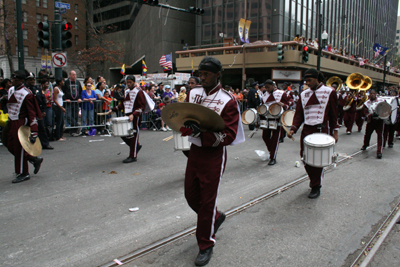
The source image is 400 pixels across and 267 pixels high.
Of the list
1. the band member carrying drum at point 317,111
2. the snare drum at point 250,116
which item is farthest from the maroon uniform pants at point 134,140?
the band member carrying drum at point 317,111

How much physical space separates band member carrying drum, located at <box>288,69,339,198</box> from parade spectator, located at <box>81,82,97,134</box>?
836 cm

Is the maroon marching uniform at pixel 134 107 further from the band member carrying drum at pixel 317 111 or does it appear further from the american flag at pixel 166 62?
the american flag at pixel 166 62

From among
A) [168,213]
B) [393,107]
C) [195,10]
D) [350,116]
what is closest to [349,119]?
[350,116]

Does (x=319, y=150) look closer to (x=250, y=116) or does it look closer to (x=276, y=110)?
(x=276, y=110)

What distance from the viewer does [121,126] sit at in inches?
293

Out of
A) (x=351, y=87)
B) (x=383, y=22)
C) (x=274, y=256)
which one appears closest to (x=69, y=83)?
(x=274, y=256)

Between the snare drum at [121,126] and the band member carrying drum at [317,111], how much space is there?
371cm

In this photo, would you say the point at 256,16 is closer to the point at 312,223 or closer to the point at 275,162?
the point at 275,162

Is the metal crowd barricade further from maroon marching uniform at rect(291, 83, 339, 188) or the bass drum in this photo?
the bass drum

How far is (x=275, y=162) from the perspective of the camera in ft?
25.9

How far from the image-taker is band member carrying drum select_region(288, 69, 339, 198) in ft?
17.9

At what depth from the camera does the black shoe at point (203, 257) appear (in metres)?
3.25

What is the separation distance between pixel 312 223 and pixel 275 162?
3.55 m

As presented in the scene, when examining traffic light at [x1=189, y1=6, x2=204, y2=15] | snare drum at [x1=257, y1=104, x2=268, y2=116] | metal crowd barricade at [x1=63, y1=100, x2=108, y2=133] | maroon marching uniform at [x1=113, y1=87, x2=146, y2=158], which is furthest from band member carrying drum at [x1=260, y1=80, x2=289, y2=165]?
traffic light at [x1=189, y1=6, x2=204, y2=15]
